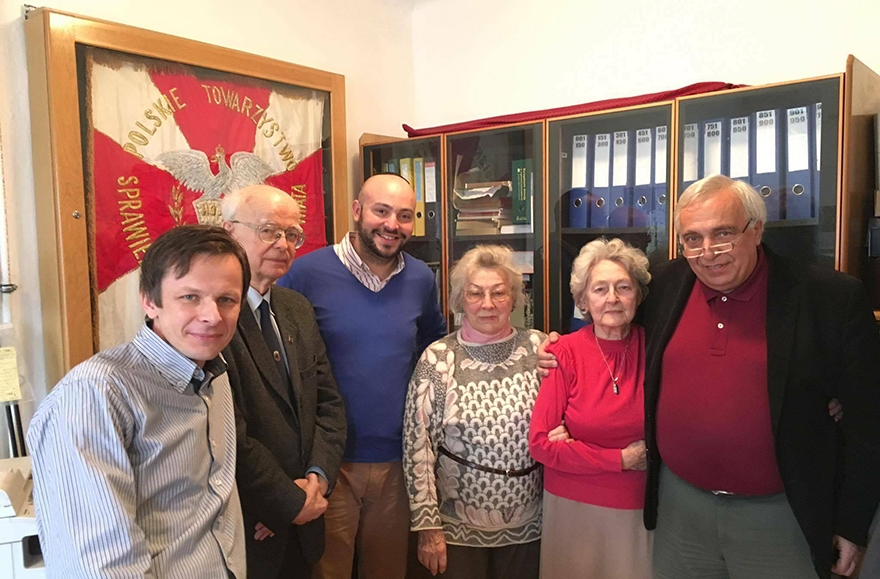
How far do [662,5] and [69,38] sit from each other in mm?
2215

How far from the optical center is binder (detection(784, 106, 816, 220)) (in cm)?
194

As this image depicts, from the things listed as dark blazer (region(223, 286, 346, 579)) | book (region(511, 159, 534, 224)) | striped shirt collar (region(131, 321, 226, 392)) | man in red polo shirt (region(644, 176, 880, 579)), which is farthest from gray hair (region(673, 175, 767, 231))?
striped shirt collar (region(131, 321, 226, 392))

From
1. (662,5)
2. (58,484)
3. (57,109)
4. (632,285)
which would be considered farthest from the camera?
(662,5)

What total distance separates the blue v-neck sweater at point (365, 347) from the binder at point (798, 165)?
126 cm

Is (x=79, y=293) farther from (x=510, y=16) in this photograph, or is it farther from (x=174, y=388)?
(x=510, y=16)

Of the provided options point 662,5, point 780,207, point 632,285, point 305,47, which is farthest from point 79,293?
point 662,5

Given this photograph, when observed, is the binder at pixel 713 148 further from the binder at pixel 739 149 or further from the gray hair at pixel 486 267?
the gray hair at pixel 486 267

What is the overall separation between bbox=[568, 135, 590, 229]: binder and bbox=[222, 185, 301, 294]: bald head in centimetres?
120

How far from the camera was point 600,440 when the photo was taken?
1741 millimetres

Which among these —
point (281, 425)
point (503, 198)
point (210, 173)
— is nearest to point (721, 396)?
point (281, 425)

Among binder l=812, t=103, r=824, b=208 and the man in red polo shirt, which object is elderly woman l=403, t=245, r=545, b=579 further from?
binder l=812, t=103, r=824, b=208

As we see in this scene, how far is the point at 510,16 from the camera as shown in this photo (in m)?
3.05

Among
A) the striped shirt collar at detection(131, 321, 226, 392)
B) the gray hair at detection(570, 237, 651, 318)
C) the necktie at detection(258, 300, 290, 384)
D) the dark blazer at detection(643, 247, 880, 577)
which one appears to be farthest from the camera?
the gray hair at detection(570, 237, 651, 318)

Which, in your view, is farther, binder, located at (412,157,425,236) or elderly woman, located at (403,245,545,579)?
binder, located at (412,157,425,236)
